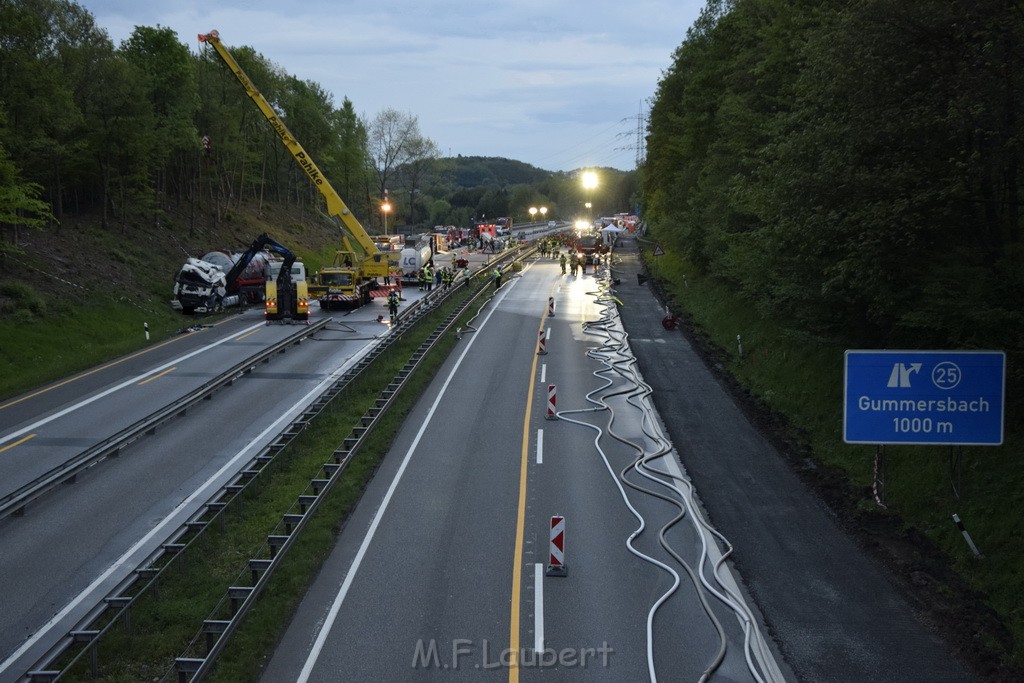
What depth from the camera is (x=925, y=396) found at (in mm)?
16031

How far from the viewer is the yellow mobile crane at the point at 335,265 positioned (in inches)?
1847

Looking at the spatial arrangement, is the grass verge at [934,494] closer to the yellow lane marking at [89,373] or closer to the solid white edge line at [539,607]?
the solid white edge line at [539,607]

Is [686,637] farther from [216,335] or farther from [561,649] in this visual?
[216,335]

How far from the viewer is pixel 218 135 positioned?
67.0 m

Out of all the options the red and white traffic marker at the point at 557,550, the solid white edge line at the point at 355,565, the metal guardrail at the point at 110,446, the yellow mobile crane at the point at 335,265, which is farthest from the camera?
the yellow mobile crane at the point at 335,265

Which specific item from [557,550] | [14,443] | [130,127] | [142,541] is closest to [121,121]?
[130,127]

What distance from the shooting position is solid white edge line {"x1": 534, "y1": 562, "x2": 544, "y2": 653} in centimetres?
1275

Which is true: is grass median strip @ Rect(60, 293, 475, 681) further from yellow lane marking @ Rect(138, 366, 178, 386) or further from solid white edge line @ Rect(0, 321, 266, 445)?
yellow lane marking @ Rect(138, 366, 178, 386)

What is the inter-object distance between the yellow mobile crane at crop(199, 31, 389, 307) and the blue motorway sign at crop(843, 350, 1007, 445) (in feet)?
112

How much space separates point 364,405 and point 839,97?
15214 millimetres

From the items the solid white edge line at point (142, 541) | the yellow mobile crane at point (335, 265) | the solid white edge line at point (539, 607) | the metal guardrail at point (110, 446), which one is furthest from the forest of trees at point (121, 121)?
the solid white edge line at point (539, 607)

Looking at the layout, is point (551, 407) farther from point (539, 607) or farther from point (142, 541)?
point (142, 541)

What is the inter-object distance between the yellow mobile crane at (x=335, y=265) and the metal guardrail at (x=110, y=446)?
15.6m

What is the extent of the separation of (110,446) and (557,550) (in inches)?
468
